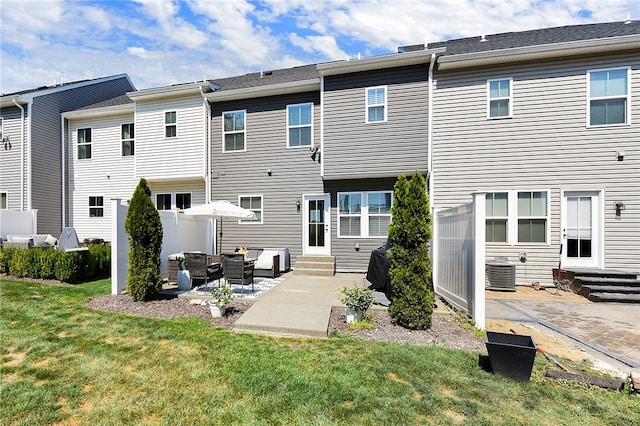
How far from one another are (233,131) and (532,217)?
10.3 m

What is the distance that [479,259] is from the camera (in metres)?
4.89

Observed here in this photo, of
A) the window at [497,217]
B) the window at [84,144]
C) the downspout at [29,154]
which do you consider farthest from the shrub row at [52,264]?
the window at [497,217]

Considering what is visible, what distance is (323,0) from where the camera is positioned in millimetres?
9000

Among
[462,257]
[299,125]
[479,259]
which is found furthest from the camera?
[299,125]

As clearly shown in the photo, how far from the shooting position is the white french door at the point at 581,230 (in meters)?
8.21

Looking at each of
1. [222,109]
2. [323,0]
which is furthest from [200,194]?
[323,0]

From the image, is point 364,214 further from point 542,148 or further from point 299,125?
point 542,148

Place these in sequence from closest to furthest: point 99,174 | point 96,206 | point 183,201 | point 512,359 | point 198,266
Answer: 1. point 512,359
2. point 198,266
3. point 183,201
4. point 99,174
5. point 96,206

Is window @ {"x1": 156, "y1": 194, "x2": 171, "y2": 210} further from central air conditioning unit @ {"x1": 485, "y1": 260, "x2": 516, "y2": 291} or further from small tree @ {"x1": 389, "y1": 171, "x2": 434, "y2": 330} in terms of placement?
central air conditioning unit @ {"x1": 485, "y1": 260, "x2": 516, "y2": 291}

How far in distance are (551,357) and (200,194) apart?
1137 cm

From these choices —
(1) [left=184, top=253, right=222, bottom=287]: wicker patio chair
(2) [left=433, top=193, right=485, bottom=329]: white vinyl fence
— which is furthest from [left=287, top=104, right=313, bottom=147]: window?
(1) [left=184, top=253, right=222, bottom=287]: wicker patio chair

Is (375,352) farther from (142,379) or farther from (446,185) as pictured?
(446,185)

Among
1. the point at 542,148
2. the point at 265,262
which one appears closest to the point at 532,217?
the point at 542,148

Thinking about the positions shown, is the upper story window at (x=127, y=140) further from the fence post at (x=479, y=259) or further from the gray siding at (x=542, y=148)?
the fence post at (x=479, y=259)
